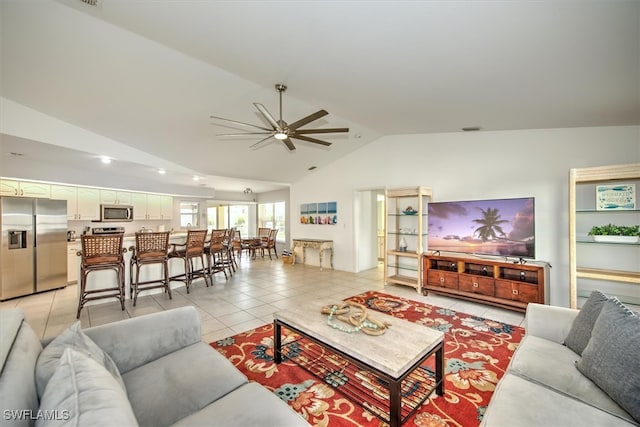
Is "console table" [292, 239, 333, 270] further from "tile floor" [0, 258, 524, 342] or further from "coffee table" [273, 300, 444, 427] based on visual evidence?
"coffee table" [273, 300, 444, 427]

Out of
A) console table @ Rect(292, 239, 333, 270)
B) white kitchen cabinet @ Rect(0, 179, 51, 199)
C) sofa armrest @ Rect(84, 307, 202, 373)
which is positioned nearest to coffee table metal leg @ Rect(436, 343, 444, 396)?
sofa armrest @ Rect(84, 307, 202, 373)

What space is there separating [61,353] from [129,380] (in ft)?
1.35

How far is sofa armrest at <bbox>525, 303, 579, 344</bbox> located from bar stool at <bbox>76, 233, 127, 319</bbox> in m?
4.80

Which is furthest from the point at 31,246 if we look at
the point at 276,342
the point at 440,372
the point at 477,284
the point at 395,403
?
the point at 477,284

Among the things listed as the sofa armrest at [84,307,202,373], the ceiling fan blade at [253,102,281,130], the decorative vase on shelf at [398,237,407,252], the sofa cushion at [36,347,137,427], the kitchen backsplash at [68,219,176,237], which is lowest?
the sofa armrest at [84,307,202,373]

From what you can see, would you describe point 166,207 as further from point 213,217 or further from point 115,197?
point 213,217

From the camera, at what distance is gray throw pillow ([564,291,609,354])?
1.62 metres

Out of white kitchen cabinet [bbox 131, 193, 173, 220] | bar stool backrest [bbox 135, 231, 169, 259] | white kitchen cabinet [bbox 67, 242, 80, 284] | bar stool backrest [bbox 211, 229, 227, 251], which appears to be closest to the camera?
bar stool backrest [bbox 135, 231, 169, 259]

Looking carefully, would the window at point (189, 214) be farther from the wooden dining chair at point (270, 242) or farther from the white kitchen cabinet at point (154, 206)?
the wooden dining chair at point (270, 242)

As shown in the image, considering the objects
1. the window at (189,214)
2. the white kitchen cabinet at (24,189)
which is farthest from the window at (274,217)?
the white kitchen cabinet at (24,189)

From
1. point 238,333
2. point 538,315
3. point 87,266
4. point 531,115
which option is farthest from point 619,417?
point 87,266

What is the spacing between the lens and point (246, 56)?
2537 millimetres

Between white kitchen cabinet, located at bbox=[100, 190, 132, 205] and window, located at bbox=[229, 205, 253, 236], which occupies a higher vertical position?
white kitchen cabinet, located at bbox=[100, 190, 132, 205]

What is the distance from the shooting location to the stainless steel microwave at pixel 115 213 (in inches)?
233
